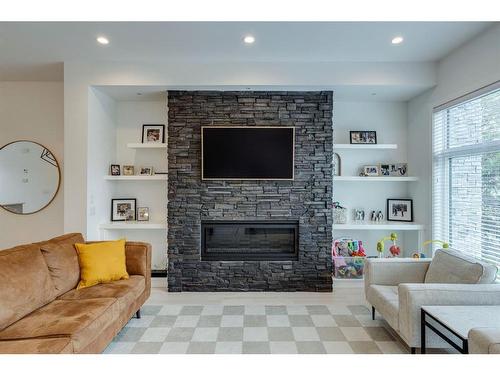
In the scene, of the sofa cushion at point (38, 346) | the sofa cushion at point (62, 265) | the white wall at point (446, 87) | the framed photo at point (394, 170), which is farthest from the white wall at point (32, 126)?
the white wall at point (446, 87)

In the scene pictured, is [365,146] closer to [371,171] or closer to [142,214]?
[371,171]

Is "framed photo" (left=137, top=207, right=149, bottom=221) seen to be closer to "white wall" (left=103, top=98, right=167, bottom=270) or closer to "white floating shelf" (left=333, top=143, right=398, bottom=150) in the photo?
"white wall" (left=103, top=98, right=167, bottom=270)

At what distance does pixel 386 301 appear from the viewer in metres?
2.70

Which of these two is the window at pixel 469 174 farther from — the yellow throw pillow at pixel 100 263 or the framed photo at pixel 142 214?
the framed photo at pixel 142 214

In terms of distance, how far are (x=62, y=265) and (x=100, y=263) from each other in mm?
319

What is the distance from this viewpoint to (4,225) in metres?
4.50

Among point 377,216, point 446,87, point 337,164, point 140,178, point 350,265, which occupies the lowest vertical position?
point 350,265

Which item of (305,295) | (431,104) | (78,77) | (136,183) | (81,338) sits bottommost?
(305,295)

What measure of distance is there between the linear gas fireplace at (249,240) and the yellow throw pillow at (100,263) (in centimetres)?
124

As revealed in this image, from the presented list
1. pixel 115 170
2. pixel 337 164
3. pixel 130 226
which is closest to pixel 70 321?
pixel 130 226

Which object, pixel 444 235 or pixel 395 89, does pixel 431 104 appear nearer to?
pixel 395 89
